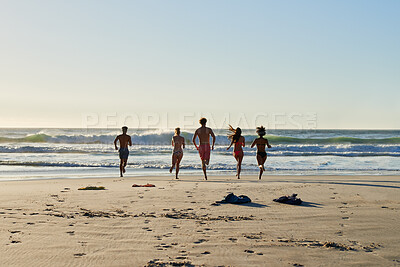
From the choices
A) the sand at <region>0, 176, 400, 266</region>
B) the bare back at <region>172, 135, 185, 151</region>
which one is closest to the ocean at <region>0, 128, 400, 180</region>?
the bare back at <region>172, 135, 185, 151</region>

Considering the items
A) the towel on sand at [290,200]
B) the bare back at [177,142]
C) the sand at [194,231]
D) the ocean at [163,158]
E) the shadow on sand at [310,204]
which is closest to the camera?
the sand at [194,231]

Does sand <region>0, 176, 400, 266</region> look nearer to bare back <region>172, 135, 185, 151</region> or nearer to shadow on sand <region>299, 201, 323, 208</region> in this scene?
shadow on sand <region>299, 201, 323, 208</region>

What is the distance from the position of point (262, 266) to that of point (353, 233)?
181 cm

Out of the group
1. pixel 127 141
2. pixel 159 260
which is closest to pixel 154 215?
pixel 159 260

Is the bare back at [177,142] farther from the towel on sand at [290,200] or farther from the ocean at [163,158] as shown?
the towel on sand at [290,200]

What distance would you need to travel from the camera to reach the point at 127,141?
15.1m

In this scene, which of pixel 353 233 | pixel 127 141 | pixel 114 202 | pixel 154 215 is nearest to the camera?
pixel 353 233

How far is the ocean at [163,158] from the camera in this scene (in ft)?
54.4

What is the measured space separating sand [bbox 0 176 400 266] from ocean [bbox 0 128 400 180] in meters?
8.05

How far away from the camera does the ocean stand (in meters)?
16.6

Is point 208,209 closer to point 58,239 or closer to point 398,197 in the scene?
point 58,239

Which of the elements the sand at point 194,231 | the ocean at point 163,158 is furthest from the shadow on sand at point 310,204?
the ocean at point 163,158

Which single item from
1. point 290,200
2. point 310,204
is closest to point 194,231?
point 290,200

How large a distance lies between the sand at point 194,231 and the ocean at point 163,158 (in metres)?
8.05
